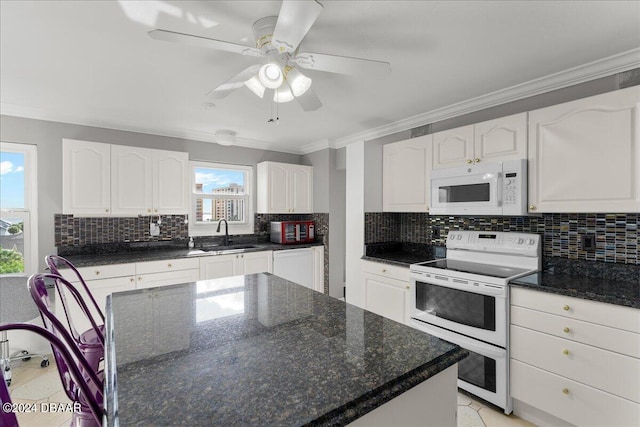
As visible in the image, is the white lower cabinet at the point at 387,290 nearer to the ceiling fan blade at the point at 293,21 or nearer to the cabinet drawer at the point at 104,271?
the ceiling fan blade at the point at 293,21

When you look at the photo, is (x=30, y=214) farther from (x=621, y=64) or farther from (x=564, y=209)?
(x=621, y=64)

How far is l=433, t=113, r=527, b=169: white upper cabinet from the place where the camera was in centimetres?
223

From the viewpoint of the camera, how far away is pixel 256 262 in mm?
3688

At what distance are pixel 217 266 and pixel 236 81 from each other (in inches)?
88.7

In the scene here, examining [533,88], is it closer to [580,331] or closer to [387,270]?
[580,331]

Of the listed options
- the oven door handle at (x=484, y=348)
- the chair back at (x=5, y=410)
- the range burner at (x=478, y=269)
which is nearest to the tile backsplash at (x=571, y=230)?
the range burner at (x=478, y=269)

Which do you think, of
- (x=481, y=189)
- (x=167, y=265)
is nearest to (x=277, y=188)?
(x=167, y=265)

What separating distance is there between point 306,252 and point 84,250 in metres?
2.46

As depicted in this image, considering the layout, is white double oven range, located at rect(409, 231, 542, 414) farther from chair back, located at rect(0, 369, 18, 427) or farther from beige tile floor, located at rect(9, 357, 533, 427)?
chair back, located at rect(0, 369, 18, 427)

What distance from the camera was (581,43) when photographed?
179 centimetres

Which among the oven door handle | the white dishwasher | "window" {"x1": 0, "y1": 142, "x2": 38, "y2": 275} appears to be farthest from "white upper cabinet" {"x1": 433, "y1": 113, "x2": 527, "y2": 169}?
"window" {"x1": 0, "y1": 142, "x2": 38, "y2": 275}

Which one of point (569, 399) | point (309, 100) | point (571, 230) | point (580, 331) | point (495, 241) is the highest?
point (309, 100)

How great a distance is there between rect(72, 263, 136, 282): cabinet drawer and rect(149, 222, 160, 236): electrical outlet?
2.26 ft

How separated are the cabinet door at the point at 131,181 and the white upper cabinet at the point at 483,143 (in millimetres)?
2928
